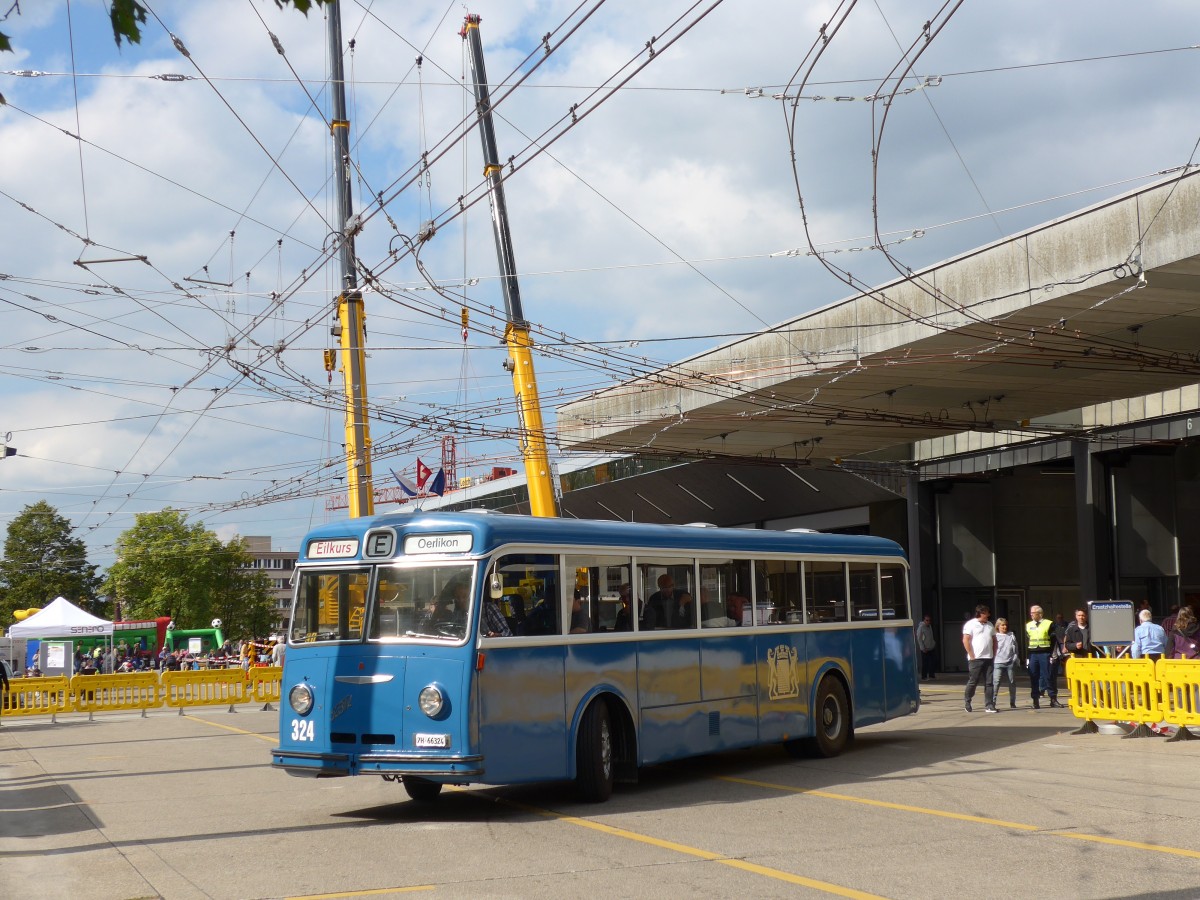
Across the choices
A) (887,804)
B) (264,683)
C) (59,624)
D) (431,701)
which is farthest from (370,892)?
(59,624)

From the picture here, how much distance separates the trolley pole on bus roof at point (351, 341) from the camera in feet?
79.9

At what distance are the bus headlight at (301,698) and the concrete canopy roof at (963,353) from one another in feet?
34.3

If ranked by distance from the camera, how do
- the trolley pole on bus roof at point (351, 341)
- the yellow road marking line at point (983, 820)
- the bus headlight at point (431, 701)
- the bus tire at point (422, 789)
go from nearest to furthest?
the yellow road marking line at point (983, 820), the bus headlight at point (431, 701), the bus tire at point (422, 789), the trolley pole on bus roof at point (351, 341)

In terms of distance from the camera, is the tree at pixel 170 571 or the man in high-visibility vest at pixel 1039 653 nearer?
the man in high-visibility vest at pixel 1039 653

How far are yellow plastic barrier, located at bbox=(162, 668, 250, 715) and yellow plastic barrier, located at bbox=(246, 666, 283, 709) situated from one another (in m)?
0.25

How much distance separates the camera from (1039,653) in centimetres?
2359

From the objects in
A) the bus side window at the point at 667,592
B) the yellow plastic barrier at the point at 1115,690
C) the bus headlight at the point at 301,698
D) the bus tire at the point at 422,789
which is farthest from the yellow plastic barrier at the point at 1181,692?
the bus headlight at the point at 301,698

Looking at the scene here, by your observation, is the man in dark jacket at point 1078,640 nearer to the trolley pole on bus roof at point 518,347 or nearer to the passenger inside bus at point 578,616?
the trolley pole on bus roof at point 518,347

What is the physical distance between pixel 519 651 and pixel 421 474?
2059 cm

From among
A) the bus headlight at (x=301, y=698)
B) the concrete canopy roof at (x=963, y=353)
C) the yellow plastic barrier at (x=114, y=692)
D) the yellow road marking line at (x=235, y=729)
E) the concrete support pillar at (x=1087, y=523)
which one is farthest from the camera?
the concrete support pillar at (x=1087, y=523)

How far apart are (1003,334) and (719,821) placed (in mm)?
13913

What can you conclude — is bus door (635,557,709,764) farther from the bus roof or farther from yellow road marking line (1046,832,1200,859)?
yellow road marking line (1046,832,1200,859)

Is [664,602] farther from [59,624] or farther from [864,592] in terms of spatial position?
[59,624]

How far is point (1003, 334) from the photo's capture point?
22.7 metres
